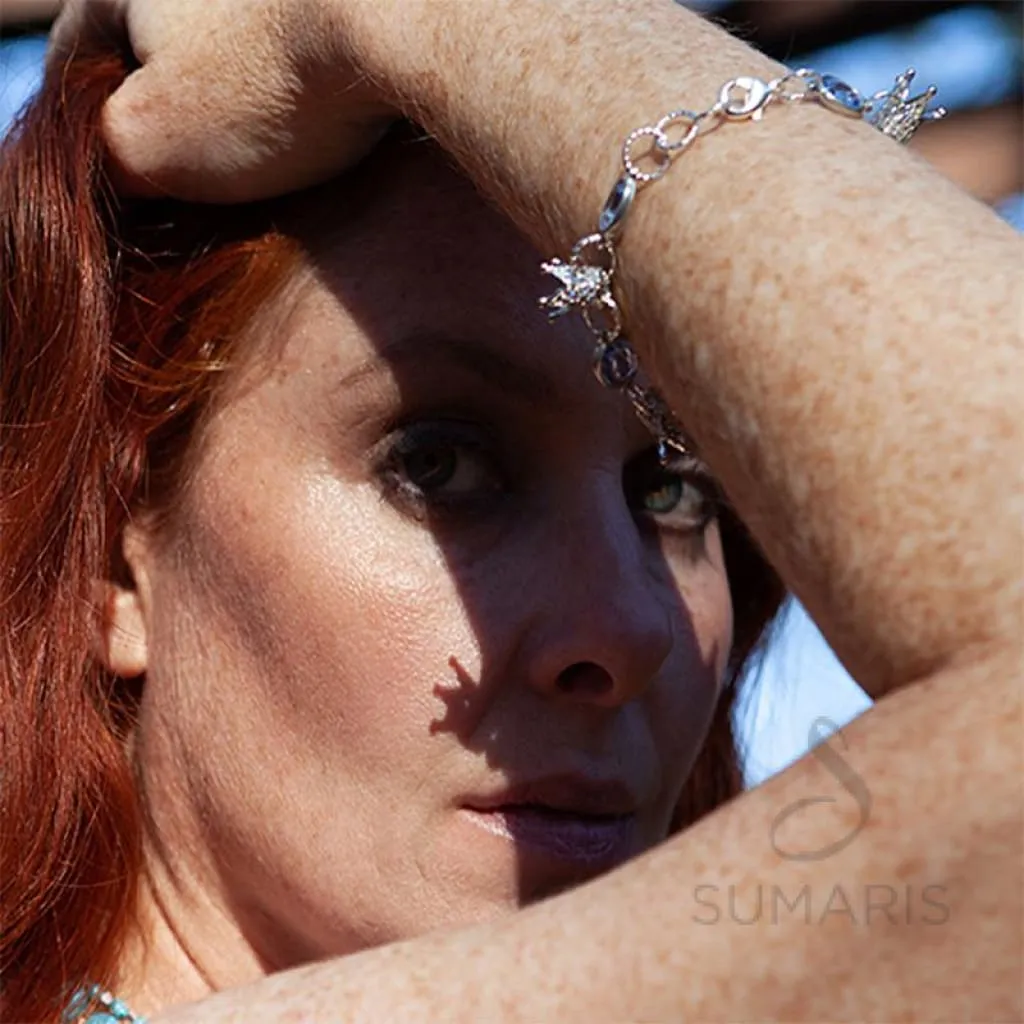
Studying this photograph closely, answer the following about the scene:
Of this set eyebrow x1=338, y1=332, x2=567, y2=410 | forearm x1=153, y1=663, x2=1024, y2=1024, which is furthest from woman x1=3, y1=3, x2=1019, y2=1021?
forearm x1=153, y1=663, x2=1024, y2=1024

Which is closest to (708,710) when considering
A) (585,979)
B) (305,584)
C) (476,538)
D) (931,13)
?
(476,538)

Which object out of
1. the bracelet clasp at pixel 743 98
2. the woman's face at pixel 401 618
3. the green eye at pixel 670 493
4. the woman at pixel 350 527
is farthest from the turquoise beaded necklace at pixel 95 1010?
the bracelet clasp at pixel 743 98

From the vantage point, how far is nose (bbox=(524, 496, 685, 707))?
1.76 metres

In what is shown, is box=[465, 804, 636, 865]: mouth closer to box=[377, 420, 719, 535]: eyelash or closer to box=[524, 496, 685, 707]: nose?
box=[524, 496, 685, 707]: nose

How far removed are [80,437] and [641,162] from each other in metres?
0.82

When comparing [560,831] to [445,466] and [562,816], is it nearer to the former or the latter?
[562,816]

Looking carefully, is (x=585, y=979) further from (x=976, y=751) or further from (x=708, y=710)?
(x=708, y=710)

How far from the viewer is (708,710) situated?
2043mm

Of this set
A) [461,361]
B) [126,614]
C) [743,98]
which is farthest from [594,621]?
[743,98]

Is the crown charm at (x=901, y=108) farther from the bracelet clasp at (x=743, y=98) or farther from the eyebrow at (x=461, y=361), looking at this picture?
the eyebrow at (x=461, y=361)

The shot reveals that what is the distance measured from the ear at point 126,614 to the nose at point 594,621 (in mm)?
441

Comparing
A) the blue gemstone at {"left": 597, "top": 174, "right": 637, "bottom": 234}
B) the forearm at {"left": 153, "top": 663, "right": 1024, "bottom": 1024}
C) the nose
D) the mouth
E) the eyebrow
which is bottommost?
the mouth

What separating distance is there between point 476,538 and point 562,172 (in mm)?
546

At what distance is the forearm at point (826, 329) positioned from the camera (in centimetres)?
110
